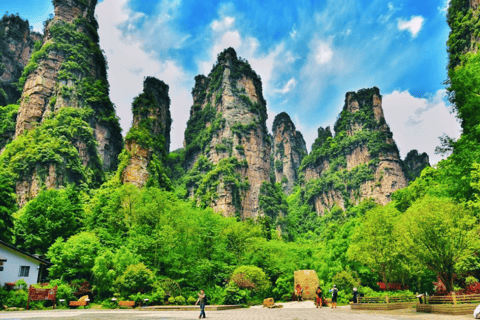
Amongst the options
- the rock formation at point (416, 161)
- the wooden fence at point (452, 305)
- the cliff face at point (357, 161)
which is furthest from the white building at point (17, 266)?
the rock formation at point (416, 161)

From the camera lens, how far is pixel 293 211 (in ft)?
422

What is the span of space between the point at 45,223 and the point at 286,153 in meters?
127

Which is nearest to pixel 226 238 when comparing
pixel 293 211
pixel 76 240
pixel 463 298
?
pixel 76 240

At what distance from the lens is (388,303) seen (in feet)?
63.7

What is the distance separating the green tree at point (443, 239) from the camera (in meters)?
16.9

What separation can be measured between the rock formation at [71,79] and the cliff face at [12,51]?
1324 cm

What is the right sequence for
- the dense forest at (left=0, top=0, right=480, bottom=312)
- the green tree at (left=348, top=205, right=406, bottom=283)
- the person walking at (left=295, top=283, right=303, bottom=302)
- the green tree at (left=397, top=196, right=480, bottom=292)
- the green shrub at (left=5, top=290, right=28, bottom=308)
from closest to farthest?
the green tree at (left=397, top=196, right=480, bottom=292), the green shrub at (left=5, top=290, right=28, bottom=308), the dense forest at (left=0, top=0, right=480, bottom=312), the green tree at (left=348, top=205, right=406, bottom=283), the person walking at (left=295, top=283, right=303, bottom=302)

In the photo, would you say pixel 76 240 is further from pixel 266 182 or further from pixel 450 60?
pixel 266 182

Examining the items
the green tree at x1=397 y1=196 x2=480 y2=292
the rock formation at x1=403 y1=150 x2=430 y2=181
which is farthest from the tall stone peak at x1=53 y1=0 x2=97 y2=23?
the rock formation at x1=403 y1=150 x2=430 y2=181

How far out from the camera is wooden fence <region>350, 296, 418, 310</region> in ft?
63.5

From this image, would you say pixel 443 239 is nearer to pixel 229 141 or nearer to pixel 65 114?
pixel 65 114

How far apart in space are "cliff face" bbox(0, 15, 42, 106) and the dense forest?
209 centimetres

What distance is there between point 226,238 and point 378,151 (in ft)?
298

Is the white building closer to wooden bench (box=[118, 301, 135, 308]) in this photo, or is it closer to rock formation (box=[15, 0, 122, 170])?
wooden bench (box=[118, 301, 135, 308])
